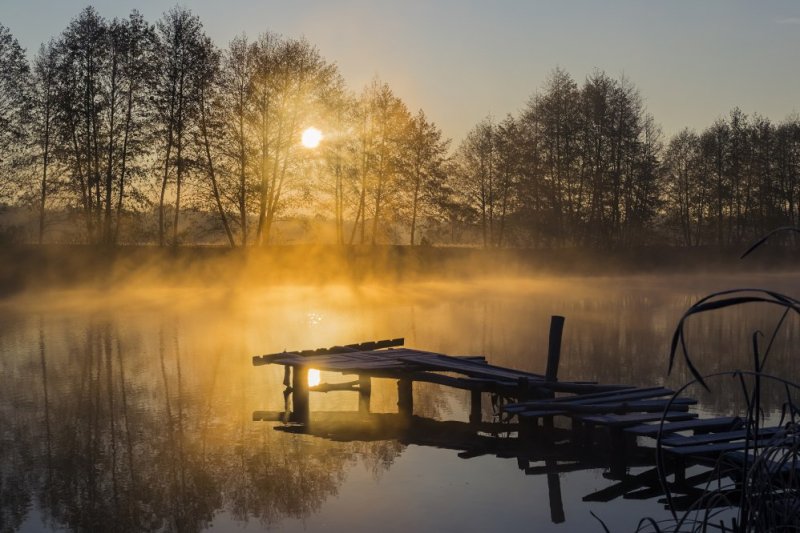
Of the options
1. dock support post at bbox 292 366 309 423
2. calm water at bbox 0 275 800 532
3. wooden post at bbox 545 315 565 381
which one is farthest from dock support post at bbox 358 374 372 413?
wooden post at bbox 545 315 565 381

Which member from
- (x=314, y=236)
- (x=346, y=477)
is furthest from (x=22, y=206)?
(x=346, y=477)

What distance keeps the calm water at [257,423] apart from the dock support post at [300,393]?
1.79 ft

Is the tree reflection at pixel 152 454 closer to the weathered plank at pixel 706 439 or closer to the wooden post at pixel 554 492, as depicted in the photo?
the wooden post at pixel 554 492

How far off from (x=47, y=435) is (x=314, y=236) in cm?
4378

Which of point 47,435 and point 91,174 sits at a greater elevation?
point 91,174

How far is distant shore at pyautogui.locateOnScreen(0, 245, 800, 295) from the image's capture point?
40.0m

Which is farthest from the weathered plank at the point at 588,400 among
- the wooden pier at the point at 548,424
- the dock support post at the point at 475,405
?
the dock support post at the point at 475,405

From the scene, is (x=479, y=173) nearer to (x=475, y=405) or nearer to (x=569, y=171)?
(x=569, y=171)

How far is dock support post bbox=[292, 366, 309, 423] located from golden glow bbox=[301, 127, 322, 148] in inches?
1378

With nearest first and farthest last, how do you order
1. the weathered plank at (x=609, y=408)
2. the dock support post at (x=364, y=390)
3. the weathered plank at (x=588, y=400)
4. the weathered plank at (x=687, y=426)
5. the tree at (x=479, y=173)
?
the weathered plank at (x=687, y=426), the weathered plank at (x=609, y=408), the weathered plank at (x=588, y=400), the dock support post at (x=364, y=390), the tree at (x=479, y=173)

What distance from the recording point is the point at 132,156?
149 feet

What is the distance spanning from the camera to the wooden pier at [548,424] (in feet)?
30.3

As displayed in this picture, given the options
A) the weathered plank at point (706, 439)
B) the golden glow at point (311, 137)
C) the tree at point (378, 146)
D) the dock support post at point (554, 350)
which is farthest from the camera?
the tree at point (378, 146)

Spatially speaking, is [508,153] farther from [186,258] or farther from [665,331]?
[665,331]
